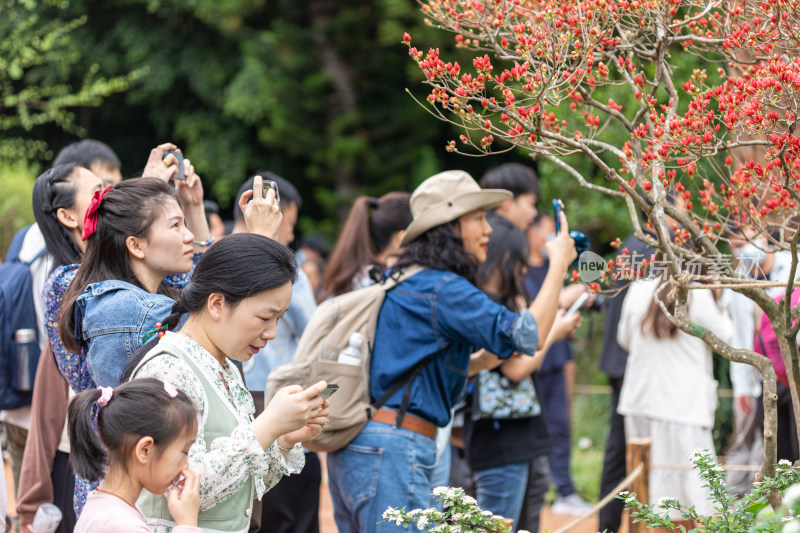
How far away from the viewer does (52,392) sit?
135 inches

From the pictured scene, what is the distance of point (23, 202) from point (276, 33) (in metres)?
4.35

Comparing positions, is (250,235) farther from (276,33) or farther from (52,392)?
(276,33)

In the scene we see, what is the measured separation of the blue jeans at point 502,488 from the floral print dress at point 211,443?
200 centimetres

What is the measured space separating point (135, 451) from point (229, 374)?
1.30 ft

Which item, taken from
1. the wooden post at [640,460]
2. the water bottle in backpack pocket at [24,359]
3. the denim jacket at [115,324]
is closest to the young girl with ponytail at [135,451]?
the denim jacket at [115,324]

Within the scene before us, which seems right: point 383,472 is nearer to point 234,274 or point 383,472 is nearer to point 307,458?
point 307,458

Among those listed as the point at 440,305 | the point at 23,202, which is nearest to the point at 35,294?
the point at 440,305

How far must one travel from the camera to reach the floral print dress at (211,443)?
2154mm

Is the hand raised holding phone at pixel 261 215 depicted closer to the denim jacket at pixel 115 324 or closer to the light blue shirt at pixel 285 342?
the denim jacket at pixel 115 324

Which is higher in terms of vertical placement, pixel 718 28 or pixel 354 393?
pixel 718 28

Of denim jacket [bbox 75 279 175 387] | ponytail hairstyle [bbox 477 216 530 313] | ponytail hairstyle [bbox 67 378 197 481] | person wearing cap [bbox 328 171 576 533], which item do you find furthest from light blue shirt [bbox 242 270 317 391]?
ponytail hairstyle [bbox 67 378 197 481]

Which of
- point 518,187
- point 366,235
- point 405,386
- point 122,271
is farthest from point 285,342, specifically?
point 518,187

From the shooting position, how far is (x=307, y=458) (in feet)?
12.7

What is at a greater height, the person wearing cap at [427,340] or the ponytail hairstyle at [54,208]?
the ponytail hairstyle at [54,208]
